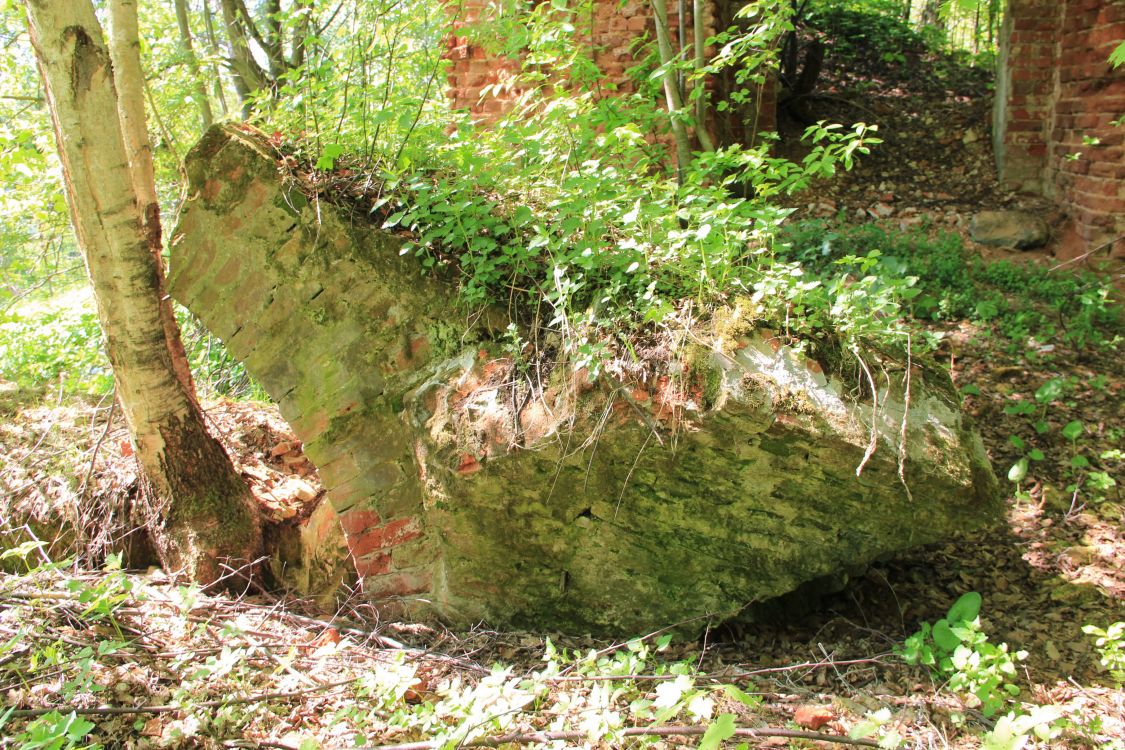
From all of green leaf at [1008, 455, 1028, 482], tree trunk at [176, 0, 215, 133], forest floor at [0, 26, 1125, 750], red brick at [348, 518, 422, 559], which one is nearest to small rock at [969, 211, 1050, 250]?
forest floor at [0, 26, 1125, 750]

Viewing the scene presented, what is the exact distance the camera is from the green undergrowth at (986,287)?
449cm

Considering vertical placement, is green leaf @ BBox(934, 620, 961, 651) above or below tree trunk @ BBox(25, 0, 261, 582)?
below

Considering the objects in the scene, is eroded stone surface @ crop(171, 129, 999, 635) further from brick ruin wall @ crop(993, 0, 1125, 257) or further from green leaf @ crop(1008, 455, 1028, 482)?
brick ruin wall @ crop(993, 0, 1125, 257)

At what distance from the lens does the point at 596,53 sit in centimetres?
506

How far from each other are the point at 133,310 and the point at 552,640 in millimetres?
2231

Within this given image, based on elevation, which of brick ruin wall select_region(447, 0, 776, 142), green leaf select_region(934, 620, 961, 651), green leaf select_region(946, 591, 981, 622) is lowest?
green leaf select_region(934, 620, 961, 651)

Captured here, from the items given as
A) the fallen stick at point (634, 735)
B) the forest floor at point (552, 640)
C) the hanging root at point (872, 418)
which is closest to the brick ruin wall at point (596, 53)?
the forest floor at point (552, 640)

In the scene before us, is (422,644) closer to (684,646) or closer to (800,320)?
(684,646)

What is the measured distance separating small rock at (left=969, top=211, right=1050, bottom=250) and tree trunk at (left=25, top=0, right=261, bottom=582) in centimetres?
564

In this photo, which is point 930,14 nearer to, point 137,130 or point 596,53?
point 596,53

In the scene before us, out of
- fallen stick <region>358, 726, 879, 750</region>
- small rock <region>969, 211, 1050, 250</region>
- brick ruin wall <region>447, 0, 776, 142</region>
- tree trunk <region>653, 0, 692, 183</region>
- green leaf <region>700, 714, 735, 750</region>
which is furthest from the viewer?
small rock <region>969, 211, 1050, 250</region>

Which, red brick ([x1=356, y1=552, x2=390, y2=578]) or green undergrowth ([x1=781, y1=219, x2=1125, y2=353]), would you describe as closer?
red brick ([x1=356, y1=552, x2=390, y2=578])

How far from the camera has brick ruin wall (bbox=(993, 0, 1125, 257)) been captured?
5027mm

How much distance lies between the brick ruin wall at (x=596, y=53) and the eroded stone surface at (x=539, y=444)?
242 centimetres
